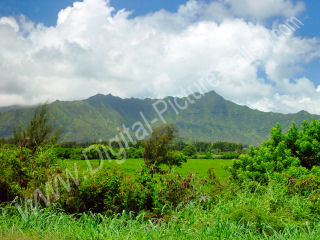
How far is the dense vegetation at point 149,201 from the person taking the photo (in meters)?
4.66

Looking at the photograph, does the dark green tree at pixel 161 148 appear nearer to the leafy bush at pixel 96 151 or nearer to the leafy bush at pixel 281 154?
the leafy bush at pixel 96 151

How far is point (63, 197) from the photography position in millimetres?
6984

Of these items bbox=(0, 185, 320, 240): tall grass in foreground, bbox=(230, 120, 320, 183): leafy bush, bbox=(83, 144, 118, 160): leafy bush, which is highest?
bbox=(83, 144, 118, 160): leafy bush

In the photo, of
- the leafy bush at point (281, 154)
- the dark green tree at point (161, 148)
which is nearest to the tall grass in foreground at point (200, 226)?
the leafy bush at point (281, 154)

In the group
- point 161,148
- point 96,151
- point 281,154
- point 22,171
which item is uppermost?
point 22,171

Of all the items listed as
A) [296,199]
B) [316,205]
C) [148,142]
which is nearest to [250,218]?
[316,205]

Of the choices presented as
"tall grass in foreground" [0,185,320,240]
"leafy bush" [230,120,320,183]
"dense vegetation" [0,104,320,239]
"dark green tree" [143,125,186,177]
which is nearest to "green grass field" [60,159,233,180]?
"dense vegetation" [0,104,320,239]

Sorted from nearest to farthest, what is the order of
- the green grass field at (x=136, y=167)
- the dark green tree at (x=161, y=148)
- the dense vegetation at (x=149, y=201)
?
the dense vegetation at (x=149, y=201)
the green grass field at (x=136, y=167)
the dark green tree at (x=161, y=148)

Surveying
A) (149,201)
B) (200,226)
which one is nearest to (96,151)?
(149,201)

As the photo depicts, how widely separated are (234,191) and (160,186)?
2.06 m

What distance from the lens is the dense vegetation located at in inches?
183

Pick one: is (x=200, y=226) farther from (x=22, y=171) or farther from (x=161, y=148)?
(x=161, y=148)

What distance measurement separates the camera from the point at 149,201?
7.62 m

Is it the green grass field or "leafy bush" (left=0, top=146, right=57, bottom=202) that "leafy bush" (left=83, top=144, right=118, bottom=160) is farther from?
"leafy bush" (left=0, top=146, right=57, bottom=202)
